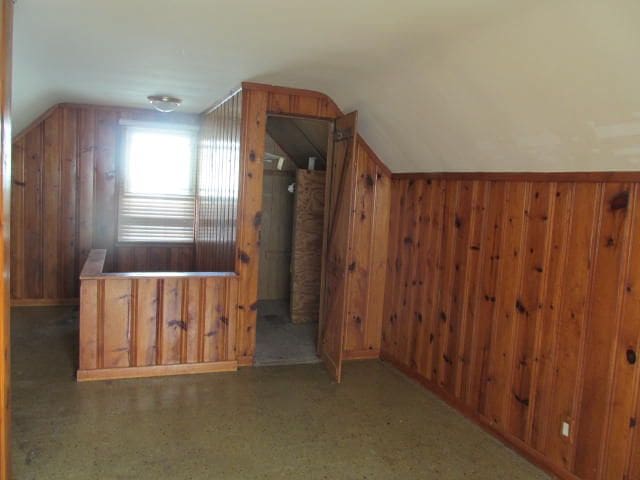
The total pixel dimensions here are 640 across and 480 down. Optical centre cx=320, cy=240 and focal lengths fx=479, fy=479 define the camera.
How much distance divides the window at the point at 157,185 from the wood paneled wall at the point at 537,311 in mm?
3103

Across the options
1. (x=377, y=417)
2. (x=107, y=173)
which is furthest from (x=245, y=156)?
(x=107, y=173)

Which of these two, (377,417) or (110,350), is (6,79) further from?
(377,417)

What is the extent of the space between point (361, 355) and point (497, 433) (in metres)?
1.61

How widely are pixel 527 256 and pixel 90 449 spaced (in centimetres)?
275

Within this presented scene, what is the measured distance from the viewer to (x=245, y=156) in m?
3.88

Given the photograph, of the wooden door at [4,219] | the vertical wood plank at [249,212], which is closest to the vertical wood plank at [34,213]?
the vertical wood plank at [249,212]

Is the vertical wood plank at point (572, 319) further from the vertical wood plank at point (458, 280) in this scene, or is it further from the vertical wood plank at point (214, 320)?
the vertical wood plank at point (214, 320)

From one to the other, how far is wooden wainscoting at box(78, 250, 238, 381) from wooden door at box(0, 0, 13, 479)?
143 centimetres

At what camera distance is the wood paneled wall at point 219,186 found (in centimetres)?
412

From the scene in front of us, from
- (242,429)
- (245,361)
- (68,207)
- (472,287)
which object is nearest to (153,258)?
(68,207)

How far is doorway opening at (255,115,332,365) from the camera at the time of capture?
4695 millimetres

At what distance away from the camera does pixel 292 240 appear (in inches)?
227

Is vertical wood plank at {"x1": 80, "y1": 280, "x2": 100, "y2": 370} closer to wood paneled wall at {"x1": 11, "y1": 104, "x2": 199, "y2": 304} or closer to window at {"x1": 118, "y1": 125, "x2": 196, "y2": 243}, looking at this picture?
wood paneled wall at {"x1": 11, "y1": 104, "x2": 199, "y2": 304}

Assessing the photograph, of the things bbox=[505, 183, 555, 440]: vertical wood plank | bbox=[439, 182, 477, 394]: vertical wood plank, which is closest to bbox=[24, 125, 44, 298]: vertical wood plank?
bbox=[439, 182, 477, 394]: vertical wood plank
